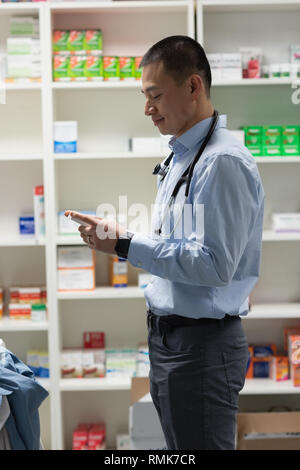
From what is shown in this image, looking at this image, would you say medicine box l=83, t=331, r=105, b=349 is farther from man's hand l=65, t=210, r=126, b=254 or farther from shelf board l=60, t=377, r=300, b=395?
man's hand l=65, t=210, r=126, b=254

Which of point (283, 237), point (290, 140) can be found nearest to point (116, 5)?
point (290, 140)

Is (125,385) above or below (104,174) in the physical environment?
below

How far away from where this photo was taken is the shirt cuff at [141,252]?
1838mm

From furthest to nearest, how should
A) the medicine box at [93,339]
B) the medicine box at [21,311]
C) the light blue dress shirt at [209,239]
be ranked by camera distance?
the medicine box at [93,339], the medicine box at [21,311], the light blue dress shirt at [209,239]

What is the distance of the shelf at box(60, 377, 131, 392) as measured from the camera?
3.33m

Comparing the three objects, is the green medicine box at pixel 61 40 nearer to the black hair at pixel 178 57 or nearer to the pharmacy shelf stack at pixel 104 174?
the pharmacy shelf stack at pixel 104 174

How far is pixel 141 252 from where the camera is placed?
72.7 inches

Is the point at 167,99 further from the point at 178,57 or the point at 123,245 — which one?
the point at 123,245

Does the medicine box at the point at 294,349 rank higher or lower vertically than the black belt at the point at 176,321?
lower

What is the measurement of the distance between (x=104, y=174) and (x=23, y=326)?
1004 mm

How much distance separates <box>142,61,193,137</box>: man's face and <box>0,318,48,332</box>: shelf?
1751 millimetres

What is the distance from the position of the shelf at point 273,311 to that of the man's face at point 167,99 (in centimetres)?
161

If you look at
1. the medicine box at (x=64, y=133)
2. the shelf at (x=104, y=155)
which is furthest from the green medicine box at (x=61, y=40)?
the shelf at (x=104, y=155)

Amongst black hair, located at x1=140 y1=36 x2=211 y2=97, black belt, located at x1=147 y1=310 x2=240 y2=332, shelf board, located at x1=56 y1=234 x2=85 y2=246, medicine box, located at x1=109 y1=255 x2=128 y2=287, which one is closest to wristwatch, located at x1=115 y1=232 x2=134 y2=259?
black belt, located at x1=147 y1=310 x2=240 y2=332
